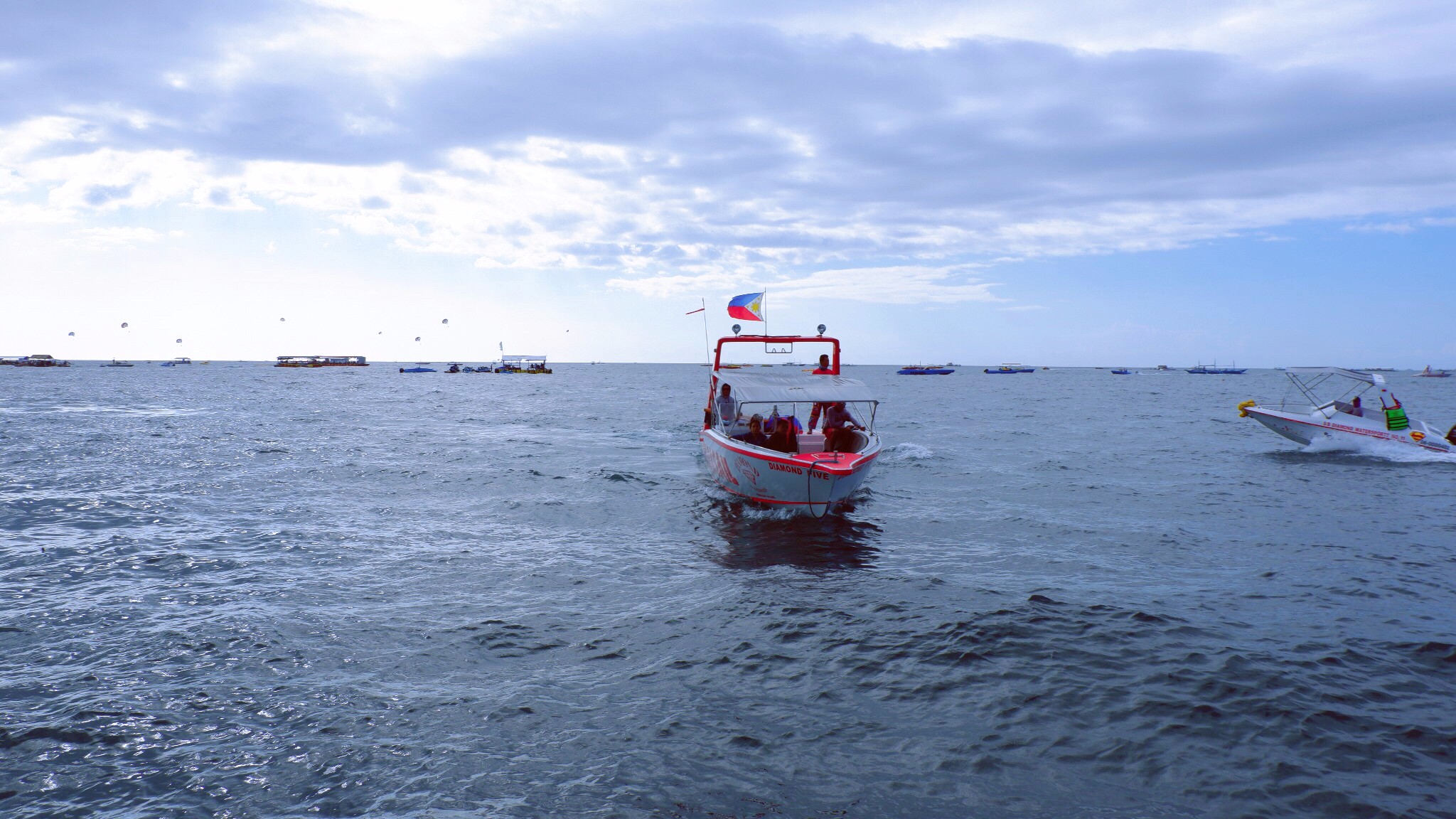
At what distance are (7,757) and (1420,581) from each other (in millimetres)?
17165

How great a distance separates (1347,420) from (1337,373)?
332 cm

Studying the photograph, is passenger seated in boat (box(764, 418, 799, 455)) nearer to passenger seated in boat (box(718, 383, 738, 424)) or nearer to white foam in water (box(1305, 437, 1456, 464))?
passenger seated in boat (box(718, 383, 738, 424))

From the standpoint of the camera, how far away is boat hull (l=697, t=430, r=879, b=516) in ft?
49.2

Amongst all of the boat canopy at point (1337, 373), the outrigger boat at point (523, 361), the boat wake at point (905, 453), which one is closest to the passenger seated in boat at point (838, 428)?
the boat wake at point (905, 453)

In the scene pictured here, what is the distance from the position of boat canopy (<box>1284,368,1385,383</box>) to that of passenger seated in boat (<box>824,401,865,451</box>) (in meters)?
16.7

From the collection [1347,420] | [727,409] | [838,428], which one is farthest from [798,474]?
[1347,420]

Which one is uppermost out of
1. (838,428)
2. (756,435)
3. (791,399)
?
(791,399)

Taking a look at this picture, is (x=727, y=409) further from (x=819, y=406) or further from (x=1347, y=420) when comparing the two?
(x=1347, y=420)

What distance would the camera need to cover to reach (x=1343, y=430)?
26.7m

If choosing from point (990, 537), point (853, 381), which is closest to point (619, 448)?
point (853, 381)

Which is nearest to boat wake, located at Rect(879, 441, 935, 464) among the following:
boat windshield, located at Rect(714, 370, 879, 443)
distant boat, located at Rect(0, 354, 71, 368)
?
boat windshield, located at Rect(714, 370, 879, 443)

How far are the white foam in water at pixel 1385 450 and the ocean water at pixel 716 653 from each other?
7.63 m

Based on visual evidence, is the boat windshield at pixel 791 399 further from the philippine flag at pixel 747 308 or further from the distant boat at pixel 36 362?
the distant boat at pixel 36 362

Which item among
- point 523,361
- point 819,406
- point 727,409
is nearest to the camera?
point 727,409
